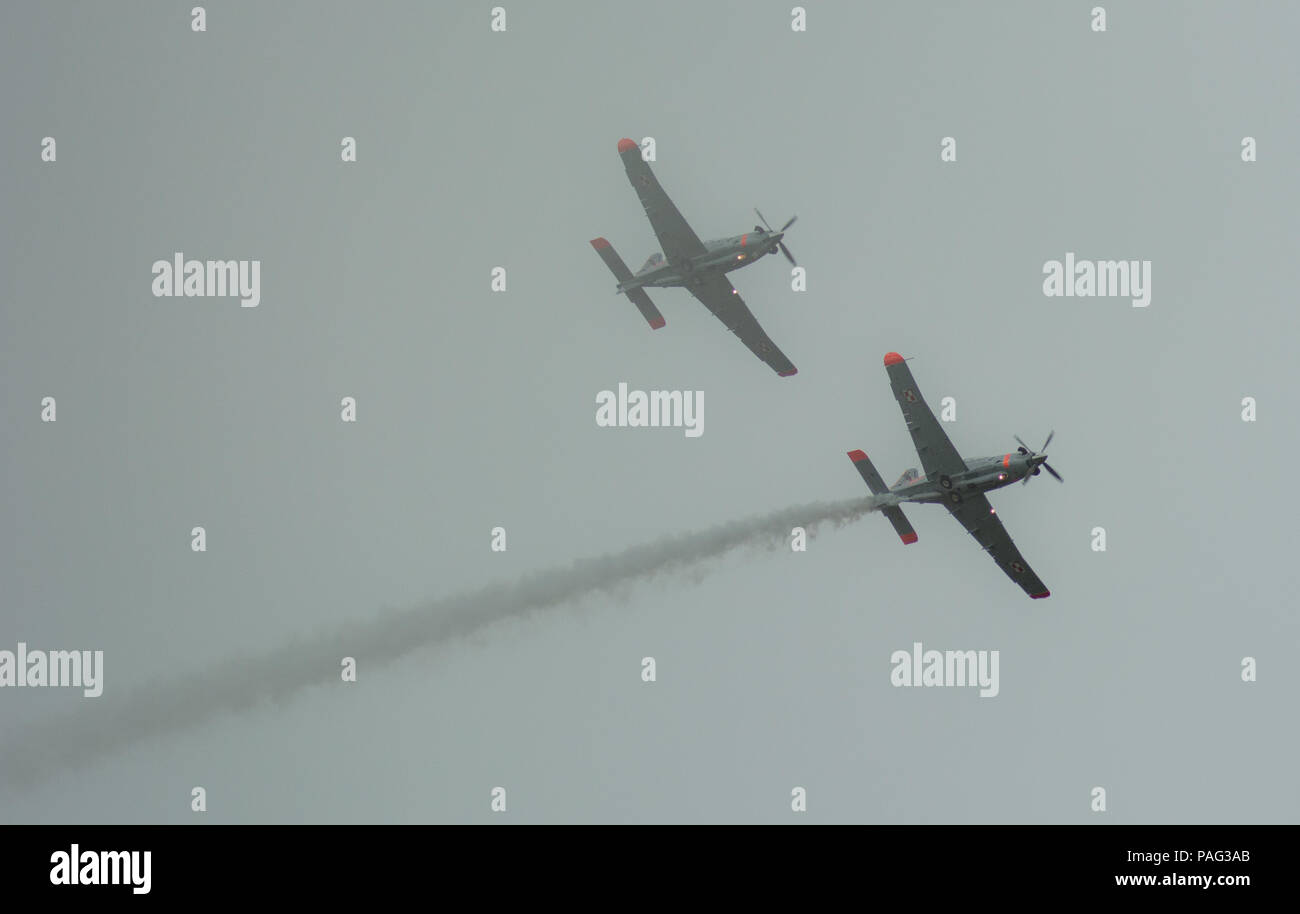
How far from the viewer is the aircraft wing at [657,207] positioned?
6669 centimetres

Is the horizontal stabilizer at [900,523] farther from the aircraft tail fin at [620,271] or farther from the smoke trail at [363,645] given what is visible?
the aircraft tail fin at [620,271]

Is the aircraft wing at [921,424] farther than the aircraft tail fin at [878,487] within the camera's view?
No

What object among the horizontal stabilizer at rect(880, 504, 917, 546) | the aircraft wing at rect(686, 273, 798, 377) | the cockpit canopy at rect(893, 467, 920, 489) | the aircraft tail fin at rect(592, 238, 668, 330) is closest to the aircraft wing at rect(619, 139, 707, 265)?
the aircraft wing at rect(686, 273, 798, 377)

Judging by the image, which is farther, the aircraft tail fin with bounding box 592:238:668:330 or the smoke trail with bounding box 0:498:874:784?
the aircraft tail fin with bounding box 592:238:668:330

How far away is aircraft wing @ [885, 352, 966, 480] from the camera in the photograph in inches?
2442

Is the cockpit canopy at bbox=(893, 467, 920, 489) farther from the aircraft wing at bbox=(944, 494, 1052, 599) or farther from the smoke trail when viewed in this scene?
the smoke trail

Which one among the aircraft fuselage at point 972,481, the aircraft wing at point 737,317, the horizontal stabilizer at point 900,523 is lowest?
the horizontal stabilizer at point 900,523

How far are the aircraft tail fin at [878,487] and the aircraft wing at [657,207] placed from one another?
936 centimetres

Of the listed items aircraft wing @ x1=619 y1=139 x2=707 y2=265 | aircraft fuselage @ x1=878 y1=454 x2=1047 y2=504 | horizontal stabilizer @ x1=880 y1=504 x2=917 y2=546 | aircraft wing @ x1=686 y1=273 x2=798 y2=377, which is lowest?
horizontal stabilizer @ x1=880 y1=504 x2=917 y2=546

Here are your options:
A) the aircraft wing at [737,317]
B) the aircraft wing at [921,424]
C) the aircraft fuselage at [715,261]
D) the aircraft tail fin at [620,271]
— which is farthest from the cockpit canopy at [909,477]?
the aircraft tail fin at [620,271]

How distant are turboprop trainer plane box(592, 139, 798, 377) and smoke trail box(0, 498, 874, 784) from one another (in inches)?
301

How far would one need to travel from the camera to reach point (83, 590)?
86.8m

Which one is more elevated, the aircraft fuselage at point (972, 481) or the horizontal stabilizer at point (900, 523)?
the aircraft fuselage at point (972, 481)
